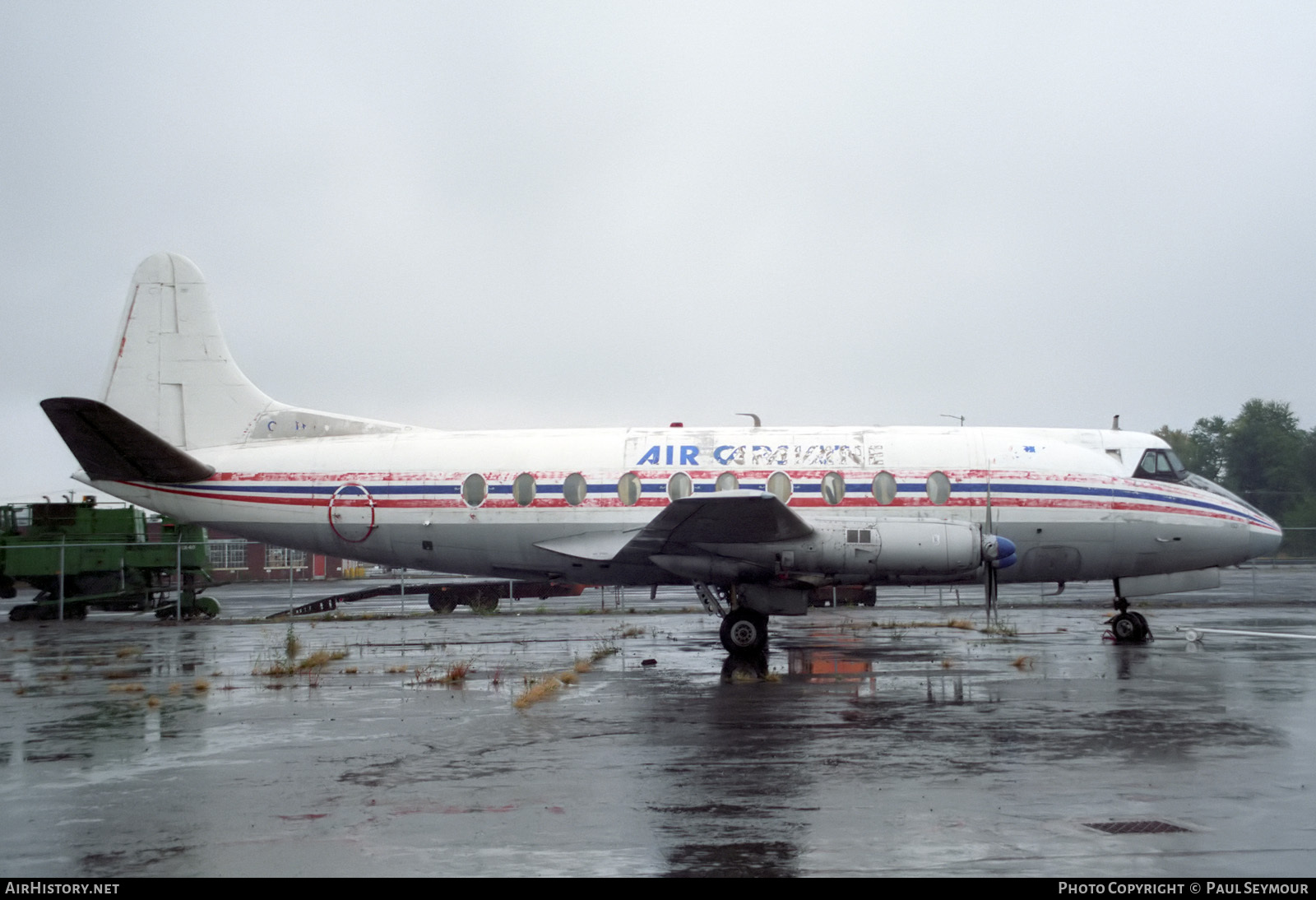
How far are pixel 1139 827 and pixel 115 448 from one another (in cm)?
1669

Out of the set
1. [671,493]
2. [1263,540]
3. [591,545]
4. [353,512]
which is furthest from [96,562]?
[1263,540]

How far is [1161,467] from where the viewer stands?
61.5 ft

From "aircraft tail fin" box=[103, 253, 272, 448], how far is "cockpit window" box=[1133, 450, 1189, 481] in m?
16.0

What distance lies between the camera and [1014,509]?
58.6 feet

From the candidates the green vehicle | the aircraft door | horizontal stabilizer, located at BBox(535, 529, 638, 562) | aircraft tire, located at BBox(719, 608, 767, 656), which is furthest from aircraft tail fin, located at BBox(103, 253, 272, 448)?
aircraft tire, located at BBox(719, 608, 767, 656)

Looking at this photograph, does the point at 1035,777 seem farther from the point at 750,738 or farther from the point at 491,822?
the point at 491,822

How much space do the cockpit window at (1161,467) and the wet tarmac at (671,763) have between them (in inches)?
116

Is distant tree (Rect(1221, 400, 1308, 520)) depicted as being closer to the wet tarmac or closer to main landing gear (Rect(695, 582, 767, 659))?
the wet tarmac

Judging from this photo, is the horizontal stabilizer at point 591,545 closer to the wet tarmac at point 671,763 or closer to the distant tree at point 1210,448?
the wet tarmac at point 671,763

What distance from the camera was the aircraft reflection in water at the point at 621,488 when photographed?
57.6 ft

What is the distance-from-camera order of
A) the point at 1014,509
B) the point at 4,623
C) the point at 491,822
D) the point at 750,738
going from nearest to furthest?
the point at 491,822 → the point at 750,738 → the point at 1014,509 → the point at 4,623

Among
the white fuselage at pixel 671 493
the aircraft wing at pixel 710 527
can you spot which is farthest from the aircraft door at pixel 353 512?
the aircraft wing at pixel 710 527
